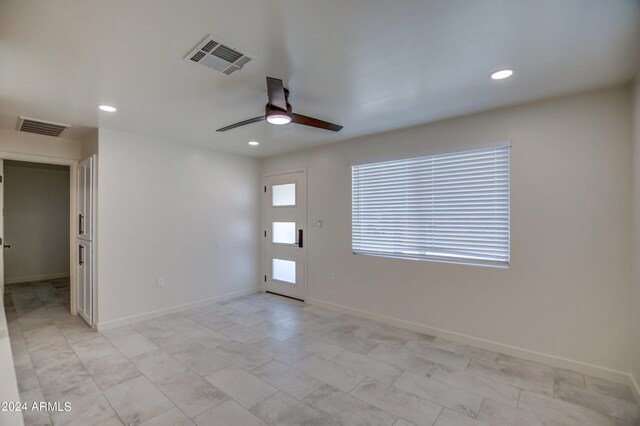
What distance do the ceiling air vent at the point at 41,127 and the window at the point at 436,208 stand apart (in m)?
3.74

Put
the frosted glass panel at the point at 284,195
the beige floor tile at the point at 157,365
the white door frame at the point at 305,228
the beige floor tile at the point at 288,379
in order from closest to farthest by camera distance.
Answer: the beige floor tile at the point at 288,379
the beige floor tile at the point at 157,365
the white door frame at the point at 305,228
the frosted glass panel at the point at 284,195

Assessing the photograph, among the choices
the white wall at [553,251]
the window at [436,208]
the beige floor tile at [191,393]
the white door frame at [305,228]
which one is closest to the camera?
the beige floor tile at [191,393]

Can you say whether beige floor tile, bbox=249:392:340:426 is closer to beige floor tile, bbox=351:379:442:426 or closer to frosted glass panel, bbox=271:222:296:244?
beige floor tile, bbox=351:379:442:426

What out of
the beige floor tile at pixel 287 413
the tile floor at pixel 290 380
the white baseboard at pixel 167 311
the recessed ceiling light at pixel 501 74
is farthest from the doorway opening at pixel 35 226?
the recessed ceiling light at pixel 501 74

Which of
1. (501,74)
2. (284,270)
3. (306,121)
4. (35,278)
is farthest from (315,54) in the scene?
(35,278)

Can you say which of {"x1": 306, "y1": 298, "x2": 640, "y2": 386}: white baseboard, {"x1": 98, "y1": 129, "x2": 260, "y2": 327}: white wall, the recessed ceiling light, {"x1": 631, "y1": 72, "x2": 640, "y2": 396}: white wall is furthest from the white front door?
{"x1": 631, "y1": 72, "x2": 640, "y2": 396}: white wall

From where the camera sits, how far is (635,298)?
2430 mm

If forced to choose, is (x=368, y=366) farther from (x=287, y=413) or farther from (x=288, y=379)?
(x=287, y=413)

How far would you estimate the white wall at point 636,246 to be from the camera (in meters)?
2.35

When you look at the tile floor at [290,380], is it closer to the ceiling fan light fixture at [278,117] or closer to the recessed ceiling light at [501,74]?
the ceiling fan light fixture at [278,117]

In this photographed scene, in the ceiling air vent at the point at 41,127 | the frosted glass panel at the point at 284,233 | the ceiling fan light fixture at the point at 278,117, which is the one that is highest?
the ceiling air vent at the point at 41,127

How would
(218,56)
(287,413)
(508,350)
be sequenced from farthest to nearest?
(508,350), (287,413), (218,56)

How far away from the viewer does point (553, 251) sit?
2.83 metres

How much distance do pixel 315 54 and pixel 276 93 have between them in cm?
38
